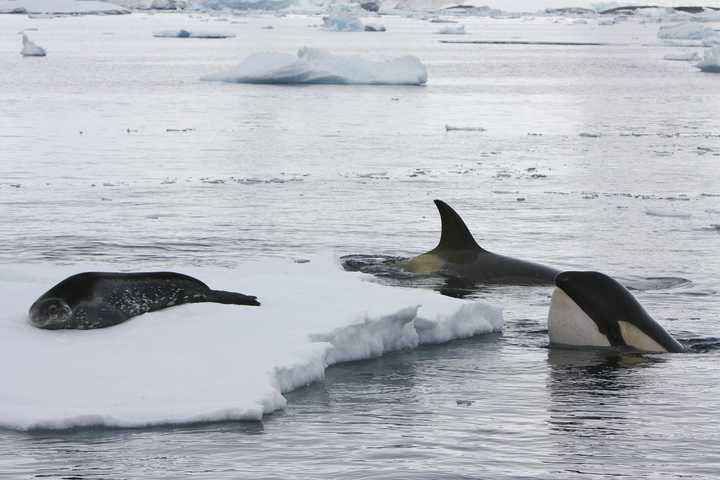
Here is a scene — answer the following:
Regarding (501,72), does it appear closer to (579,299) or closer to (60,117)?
(60,117)

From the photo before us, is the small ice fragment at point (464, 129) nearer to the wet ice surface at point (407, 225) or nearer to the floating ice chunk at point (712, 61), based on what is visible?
the wet ice surface at point (407, 225)

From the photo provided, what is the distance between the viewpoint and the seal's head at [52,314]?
8.58m

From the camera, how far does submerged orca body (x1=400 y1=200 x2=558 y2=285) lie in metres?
12.7

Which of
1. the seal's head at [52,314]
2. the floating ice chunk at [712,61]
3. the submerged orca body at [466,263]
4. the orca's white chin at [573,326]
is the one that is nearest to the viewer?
the seal's head at [52,314]

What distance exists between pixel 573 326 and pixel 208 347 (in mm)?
3072

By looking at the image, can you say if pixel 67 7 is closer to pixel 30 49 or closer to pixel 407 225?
pixel 30 49

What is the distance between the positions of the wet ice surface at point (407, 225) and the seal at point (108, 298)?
4.59ft

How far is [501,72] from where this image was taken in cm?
6350

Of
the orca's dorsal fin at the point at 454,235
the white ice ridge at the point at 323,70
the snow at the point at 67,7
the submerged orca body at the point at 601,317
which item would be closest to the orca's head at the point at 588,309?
the submerged orca body at the point at 601,317

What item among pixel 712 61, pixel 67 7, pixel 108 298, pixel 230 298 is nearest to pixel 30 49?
pixel 712 61

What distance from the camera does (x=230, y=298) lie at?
31.1 ft

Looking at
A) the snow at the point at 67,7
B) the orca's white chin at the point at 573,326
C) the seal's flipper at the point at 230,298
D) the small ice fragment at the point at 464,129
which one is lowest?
the snow at the point at 67,7

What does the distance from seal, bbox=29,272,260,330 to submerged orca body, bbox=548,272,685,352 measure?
2575 millimetres

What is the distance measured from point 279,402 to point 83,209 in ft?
37.1
